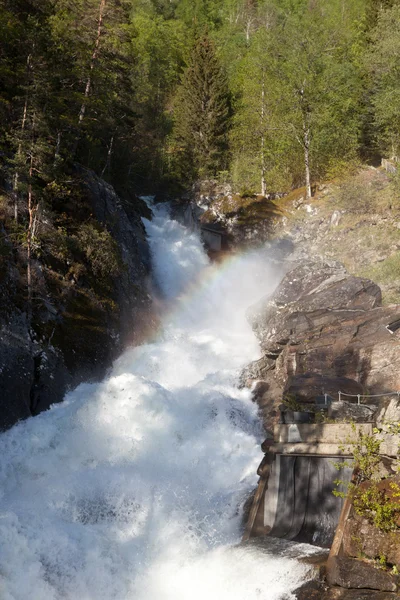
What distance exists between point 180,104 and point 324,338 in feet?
92.5

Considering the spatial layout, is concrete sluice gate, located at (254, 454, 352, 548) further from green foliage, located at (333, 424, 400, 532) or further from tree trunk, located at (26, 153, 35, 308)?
tree trunk, located at (26, 153, 35, 308)

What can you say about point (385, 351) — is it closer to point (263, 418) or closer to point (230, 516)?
point (263, 418)

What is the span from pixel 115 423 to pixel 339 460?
6.54 meters

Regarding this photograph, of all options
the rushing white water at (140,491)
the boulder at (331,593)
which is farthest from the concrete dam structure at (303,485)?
the boulder at (331,593)

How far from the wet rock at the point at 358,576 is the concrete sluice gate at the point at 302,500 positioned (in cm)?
244

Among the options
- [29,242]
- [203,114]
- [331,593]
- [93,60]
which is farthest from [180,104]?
[331,593]

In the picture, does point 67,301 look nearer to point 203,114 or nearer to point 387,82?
point 203,114

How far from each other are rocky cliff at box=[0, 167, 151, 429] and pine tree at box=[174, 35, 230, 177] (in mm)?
16246

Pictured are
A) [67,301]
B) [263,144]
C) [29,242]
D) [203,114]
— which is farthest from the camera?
[203,114]

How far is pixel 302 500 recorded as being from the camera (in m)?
10.9

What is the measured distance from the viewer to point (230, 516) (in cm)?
1170

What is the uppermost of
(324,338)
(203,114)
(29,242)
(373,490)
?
(203,114)

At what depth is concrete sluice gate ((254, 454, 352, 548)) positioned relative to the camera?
10.4 m

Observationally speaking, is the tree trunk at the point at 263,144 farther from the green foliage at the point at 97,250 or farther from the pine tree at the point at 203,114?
the green foliage at the point at 97,250
